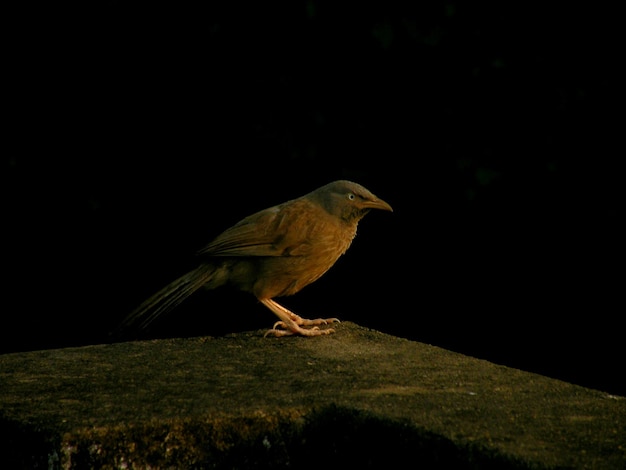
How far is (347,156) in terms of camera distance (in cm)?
505

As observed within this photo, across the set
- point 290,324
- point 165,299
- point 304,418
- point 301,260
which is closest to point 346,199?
point 301,260

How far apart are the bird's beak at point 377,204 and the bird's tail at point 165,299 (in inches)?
26.6

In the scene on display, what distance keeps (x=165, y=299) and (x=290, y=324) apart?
0.56 m

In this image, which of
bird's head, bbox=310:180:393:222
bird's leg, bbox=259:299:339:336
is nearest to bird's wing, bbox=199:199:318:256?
bird's head, bbox=310:180:393:222

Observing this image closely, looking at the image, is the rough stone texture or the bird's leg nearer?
the rough stone texture

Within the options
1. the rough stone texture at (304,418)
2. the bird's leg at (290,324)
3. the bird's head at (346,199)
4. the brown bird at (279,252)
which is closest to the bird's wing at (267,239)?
the brown bird at (279,252)

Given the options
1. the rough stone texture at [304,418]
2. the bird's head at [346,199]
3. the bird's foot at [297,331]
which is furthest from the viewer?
the bird's head at [346,199]

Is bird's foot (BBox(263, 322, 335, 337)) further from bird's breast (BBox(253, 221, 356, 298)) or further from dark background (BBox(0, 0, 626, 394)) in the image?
dark background (BBox(0, 0, 626, 394))

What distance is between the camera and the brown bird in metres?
4.59

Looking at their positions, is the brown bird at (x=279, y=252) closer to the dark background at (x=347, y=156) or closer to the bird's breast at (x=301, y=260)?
the bird's breast at (x=301, y=260)

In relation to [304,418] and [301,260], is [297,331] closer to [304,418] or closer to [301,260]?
[301,260]

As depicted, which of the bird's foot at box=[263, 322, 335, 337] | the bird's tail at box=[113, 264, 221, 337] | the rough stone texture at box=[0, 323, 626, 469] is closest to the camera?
the rough stone texture at box=[0, 323, 626, 469]

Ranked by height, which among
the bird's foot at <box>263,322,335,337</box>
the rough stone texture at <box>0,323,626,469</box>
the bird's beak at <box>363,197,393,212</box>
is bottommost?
the bird's foot at <box>263,322,335,337</box>

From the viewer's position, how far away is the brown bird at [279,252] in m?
4.59
